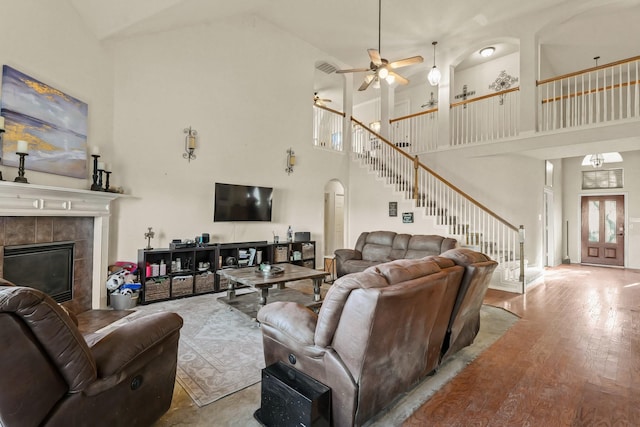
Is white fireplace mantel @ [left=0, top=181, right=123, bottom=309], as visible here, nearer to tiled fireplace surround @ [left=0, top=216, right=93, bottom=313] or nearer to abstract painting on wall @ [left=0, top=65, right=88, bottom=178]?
tiled fireplace surround @ [left=0, top=216, right=93, bottom=313]

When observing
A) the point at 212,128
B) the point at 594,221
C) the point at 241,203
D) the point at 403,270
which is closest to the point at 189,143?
the point at 212,128

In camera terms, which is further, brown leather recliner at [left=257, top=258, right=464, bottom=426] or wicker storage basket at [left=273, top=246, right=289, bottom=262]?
wicker storage basket at [left=273, top=246, right=289, bottom=262]

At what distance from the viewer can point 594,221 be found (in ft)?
26.9

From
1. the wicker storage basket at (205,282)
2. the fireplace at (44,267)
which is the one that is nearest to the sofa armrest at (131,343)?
the fireplace at (44,267)

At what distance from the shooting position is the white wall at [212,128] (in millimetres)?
4465

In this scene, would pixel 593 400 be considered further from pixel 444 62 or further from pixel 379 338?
pixel 444 62

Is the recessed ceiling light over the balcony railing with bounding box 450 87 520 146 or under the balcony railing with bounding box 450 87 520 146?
over

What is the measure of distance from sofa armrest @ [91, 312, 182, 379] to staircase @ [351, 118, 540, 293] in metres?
5.13

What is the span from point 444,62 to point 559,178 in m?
4.55

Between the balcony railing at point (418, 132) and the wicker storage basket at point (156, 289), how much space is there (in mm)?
6095

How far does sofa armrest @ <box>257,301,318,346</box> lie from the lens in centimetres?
185

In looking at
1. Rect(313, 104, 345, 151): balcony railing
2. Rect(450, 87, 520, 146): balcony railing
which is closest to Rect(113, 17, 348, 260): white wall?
Rect(313, 104, 345, 151): balcony railing

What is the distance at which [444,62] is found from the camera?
7289mm

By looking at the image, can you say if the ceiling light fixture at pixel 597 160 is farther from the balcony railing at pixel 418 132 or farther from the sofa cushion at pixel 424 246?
the sofa cushion at pixel 424 246
